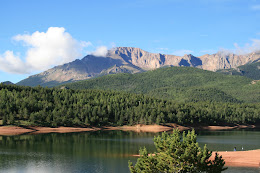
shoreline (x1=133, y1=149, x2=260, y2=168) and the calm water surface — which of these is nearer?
the calm water surface

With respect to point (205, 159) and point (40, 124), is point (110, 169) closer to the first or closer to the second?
point (205, 159)

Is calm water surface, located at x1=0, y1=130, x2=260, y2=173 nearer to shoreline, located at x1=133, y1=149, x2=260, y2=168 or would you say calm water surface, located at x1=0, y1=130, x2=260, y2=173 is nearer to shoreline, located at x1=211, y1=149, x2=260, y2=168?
shoreline, located at x1=133, y1=149, x2=260, y2=168

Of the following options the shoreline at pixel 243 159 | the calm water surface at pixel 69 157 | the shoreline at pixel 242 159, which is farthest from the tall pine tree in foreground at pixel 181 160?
the shoreline at pixel 243 159

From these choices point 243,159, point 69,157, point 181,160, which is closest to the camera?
point 181,160

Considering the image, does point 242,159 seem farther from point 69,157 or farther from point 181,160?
point 181,160

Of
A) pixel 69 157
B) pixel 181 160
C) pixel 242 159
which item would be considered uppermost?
pixel 181 160

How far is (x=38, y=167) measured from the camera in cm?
7650

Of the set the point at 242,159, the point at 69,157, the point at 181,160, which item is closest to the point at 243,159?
the point at 242,159

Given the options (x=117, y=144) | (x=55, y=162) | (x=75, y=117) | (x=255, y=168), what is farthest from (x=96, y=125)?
(x=255, y=168)

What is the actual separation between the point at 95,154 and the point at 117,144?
22.9 metres

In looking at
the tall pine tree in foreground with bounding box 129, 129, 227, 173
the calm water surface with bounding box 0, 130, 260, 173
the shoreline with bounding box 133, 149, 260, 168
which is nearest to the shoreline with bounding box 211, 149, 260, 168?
the shoreline with bounding box 133, 149, 260, 168

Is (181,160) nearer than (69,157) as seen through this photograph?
Yes

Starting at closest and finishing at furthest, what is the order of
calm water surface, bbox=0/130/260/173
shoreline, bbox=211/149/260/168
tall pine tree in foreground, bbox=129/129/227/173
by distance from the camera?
tall pine tree in foreground, bbox=129/129/227/173
calm water surface, bbox=0/130/260/173
shoreline, bbox=211/149/260/168

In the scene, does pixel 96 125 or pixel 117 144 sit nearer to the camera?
pixel 117 144
